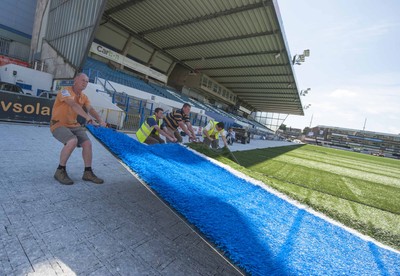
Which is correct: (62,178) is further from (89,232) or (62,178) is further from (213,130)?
(213,130)

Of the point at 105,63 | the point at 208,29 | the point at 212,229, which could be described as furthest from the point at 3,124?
the point at 105,63

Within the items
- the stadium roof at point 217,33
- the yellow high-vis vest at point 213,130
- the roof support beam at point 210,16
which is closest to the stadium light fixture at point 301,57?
the stadium roof at point 217,33

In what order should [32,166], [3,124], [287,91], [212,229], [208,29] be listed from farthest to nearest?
1. [287,91]
2. [208,29]
3. [3,124]
4. [32,166]
5. [212,229]

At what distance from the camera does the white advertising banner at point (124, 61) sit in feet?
71.4

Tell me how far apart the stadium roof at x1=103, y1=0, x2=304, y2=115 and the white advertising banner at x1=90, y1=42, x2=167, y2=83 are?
2752 mm

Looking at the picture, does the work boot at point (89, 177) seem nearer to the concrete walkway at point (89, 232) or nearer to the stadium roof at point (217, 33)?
the concrete walkway at point (89, 232)

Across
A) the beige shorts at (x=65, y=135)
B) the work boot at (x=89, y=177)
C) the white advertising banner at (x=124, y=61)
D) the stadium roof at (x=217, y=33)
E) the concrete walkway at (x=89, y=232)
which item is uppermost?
the stadium roof at (x=217, y=33)

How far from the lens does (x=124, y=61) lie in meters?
24.4

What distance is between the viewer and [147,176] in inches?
112

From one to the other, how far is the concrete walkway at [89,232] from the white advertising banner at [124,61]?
21.0 m

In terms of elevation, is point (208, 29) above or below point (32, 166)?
above

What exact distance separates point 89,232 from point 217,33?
20124mm

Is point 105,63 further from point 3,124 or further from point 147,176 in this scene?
point 147,176

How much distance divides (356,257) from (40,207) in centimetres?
354
